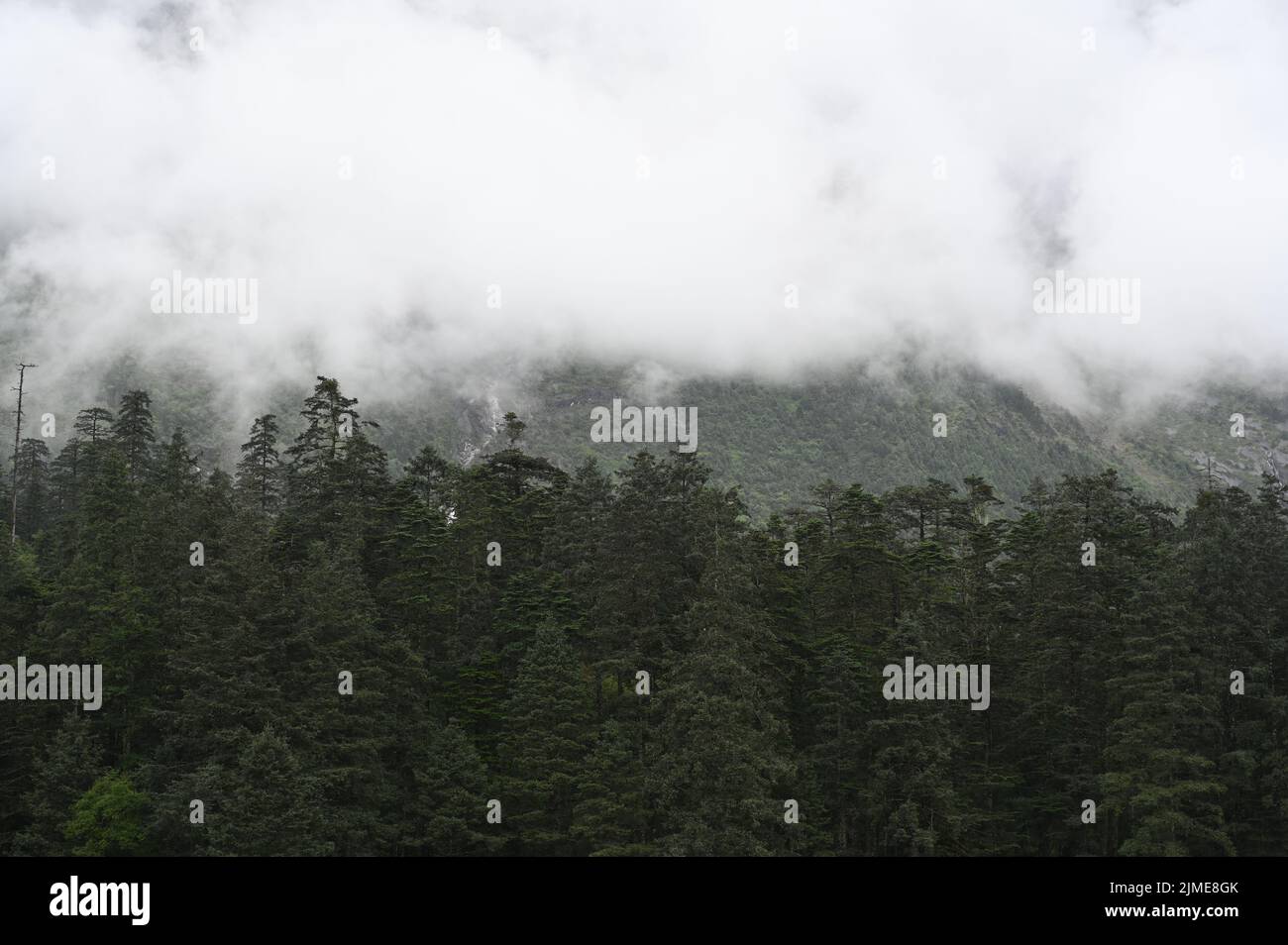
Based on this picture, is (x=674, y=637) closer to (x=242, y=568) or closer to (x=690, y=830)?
(x=690, y=830)

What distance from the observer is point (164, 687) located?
53719 mm

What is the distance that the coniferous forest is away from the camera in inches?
1842

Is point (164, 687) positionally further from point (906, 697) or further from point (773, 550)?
point (906, 697)

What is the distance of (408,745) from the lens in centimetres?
5525

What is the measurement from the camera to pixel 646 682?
53.4 m

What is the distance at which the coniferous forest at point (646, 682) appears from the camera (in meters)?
46.8

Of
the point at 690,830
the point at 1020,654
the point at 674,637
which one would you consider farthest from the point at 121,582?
the point at 1020,654

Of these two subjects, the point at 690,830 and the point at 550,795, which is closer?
the point at 690,830

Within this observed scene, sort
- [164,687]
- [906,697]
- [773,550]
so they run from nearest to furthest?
[906,697], [164,687], [773,550]
